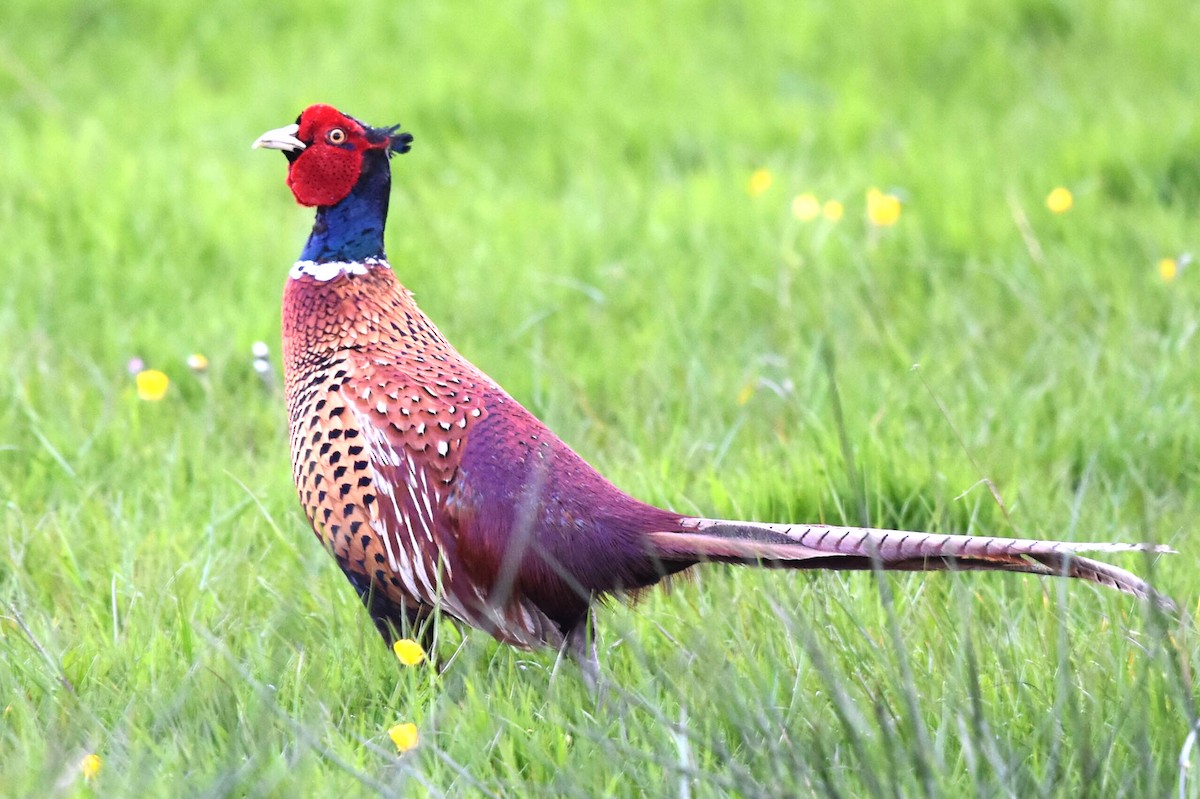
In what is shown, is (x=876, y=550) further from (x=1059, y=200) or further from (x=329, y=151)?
(x=1059, y=200)

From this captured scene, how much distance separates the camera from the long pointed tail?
1.99 meters

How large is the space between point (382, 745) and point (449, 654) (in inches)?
15.8

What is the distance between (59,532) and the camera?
2.94 meters

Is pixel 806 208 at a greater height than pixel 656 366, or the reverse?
pixel 806 208

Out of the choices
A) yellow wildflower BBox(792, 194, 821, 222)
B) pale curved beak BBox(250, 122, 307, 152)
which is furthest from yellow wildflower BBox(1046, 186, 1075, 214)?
pale curved beak BBox(250, 122, 307, 152)

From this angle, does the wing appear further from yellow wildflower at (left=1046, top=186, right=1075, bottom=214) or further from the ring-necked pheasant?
yellow wildflower at (left=1046, top=186, right=1075, bottom=214)

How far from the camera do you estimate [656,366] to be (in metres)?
3.86

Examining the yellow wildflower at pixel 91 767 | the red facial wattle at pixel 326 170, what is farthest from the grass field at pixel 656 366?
the red facial wattle at pixel 326 170

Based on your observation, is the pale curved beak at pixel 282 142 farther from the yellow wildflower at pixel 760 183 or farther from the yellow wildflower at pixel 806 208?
the yellow wildflower at pixel 760 183

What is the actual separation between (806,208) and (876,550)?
2.62 metres

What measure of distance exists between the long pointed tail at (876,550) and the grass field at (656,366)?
0.10 metres

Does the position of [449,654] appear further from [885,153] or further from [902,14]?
[902,14]

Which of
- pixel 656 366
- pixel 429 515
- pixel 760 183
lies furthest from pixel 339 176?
pixel 760 183

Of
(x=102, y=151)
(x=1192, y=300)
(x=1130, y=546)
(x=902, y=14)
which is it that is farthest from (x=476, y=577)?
(x=902, y=14)
